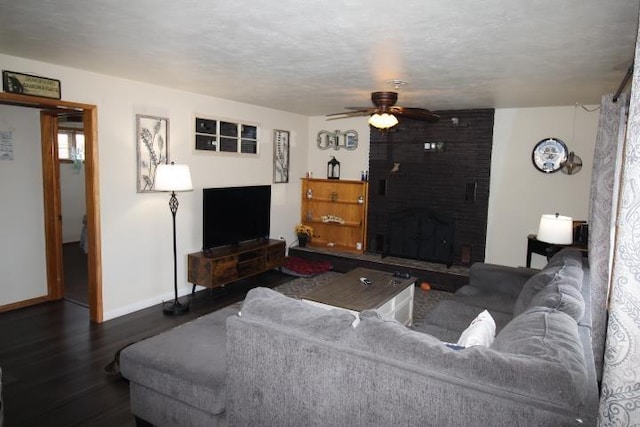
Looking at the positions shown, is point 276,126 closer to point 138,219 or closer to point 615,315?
point 138,219

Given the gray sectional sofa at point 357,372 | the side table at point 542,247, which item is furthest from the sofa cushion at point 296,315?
the side table at point 542,247

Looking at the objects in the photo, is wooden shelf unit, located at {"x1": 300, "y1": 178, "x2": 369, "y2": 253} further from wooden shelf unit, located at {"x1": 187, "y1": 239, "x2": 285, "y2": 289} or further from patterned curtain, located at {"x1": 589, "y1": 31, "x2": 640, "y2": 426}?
patterned curtain, located at {"x1": 589, "y1": 31, "x2": 640, "y2": 426}

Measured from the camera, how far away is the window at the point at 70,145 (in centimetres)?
757

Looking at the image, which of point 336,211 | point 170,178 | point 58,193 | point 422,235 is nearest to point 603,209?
point 422,235

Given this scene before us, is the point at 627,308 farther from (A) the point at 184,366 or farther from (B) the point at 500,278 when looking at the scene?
(B) the point at 500,278

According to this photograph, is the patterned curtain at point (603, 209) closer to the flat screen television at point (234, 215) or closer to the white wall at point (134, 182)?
the flat screen television at point (234, 215)

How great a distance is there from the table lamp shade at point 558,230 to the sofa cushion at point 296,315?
7.97ft

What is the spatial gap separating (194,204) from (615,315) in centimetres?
467

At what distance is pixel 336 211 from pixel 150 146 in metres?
3.34

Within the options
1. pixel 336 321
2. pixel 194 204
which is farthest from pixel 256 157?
pixel 336 321

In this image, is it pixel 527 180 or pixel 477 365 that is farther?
pixel 527 180

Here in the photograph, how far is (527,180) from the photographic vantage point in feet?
18.4

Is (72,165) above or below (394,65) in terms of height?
below

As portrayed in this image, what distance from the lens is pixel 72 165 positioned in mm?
7719
